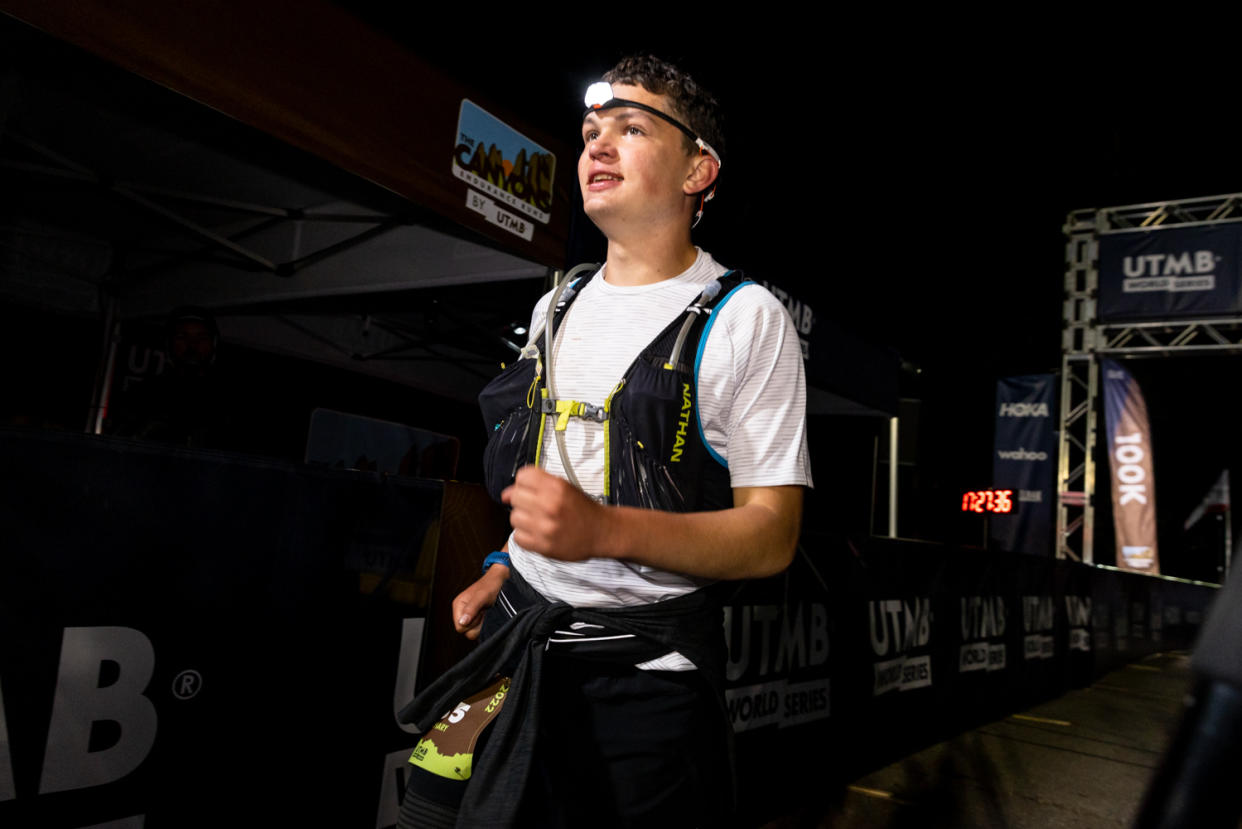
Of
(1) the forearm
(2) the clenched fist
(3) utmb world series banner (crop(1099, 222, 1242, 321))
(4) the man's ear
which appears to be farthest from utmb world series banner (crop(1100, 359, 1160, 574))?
(2) the clenched fist

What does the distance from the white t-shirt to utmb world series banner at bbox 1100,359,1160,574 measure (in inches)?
509

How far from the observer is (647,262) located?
1444mm

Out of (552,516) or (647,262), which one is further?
(647,262)

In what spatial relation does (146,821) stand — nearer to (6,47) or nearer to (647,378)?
(647,378)

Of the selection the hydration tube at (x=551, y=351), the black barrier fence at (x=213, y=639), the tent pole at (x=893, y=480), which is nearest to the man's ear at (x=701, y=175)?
the hydration tube at (x=551, y=351)

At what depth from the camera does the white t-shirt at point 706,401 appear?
124cm

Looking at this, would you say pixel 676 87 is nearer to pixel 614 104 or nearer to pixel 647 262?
pixel 614 104

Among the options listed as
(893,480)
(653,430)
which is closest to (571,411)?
(653,430)

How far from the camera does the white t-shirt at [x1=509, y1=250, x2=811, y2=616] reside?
1244 millimetres

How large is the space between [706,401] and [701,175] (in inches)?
19.1

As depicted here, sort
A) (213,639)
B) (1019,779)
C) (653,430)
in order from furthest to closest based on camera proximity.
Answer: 1. (1019,779)
2. (213,639)
3. (653,430)

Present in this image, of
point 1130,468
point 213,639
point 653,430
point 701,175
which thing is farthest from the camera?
point 1130,468

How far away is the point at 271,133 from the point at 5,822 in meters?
2.96

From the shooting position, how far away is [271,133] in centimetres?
371
